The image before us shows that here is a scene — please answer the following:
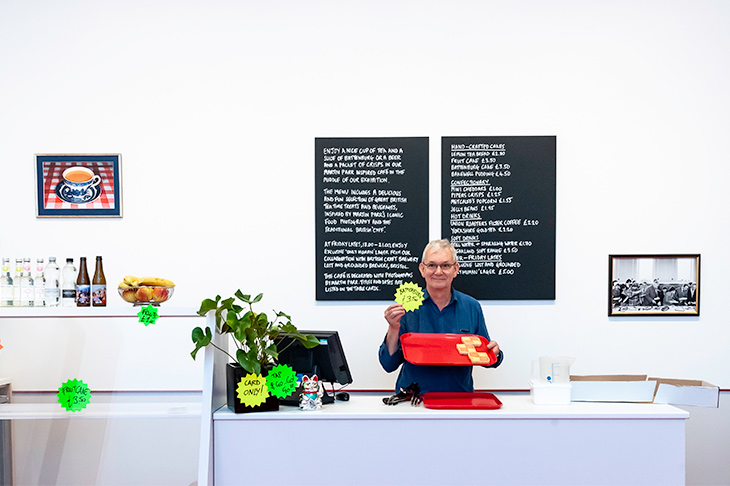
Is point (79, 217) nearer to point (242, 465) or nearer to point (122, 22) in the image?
point (122, 22)

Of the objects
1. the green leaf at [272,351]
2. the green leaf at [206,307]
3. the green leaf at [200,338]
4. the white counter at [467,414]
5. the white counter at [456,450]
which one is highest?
the green leaf at [206,307]

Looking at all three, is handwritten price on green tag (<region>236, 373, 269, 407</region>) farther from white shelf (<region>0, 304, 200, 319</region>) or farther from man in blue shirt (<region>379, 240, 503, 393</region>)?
man in blue shirt (<region>379, 240, 503, 393</region>)

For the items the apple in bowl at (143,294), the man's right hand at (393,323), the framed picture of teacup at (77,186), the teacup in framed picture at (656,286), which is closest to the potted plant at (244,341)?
the apple in bowl at (143,294)

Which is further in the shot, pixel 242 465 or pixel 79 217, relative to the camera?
pixel 79 217

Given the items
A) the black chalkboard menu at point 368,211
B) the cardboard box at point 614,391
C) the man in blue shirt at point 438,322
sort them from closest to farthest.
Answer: the cardboard box at point 614,391
the man in blue shirt at point 438,322
the black chalkboard menu at point 368,211

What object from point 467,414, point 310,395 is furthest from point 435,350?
point 310,395

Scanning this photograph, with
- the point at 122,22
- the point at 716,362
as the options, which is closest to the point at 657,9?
the point at 716,362

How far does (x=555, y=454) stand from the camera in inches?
78.9

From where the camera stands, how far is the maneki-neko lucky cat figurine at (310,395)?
2.07m

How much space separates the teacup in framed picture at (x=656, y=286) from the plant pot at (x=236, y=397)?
2057 millimetres

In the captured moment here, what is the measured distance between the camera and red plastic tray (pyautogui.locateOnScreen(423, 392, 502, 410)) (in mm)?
2082

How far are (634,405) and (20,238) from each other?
321 centimetres

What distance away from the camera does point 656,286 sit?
10.4ft

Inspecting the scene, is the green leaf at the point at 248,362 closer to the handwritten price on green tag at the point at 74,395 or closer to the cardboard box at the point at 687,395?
the handwritten price on green tag at the point at 74,395
